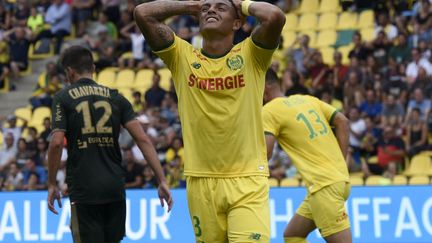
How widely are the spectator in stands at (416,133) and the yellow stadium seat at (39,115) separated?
7.51 meters

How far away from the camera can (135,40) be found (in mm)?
23906

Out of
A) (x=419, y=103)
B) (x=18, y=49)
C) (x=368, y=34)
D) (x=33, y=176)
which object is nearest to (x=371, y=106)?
(x=419, y=103)

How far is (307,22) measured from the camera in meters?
23.6

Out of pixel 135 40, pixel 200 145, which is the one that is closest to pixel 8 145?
pixel 135 40

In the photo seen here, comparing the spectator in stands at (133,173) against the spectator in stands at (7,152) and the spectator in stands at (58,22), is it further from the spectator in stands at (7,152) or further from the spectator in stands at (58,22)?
the spectator in stands at (58,22)

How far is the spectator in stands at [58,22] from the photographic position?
83.0 ft

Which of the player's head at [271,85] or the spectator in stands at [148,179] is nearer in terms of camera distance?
the player's head at [271,85]

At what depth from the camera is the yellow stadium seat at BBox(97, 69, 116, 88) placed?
23.4 m

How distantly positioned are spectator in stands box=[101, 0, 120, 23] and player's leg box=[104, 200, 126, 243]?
1631 cm

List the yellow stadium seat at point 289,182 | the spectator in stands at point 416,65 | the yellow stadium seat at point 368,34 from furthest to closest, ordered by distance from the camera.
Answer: the yellow stadium seat at point 368,34
the spectator in stands at point 416,65
the yellow stadium seat at point 289,182

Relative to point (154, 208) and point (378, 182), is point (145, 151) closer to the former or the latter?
point (154, 208)

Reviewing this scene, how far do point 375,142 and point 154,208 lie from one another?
5.41 m

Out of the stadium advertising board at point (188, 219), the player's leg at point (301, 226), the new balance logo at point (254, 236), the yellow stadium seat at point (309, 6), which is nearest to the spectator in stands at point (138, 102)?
the yellow stadium seat at point (309, 6)

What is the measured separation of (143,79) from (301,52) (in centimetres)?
345
